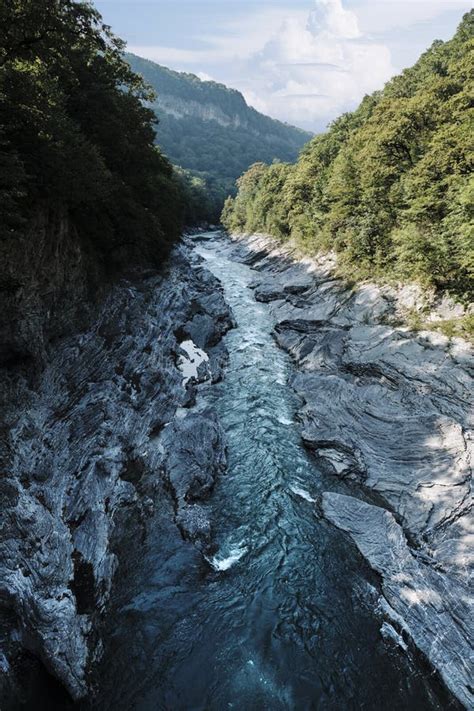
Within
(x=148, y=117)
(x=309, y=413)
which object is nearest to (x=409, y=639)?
(x=309, y=413)

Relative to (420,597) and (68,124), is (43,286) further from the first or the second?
(420,597)

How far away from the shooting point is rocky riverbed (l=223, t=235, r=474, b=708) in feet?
41.6

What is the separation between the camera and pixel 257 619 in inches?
496

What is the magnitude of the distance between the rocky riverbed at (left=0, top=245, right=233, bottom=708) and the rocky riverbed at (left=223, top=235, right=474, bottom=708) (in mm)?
6406

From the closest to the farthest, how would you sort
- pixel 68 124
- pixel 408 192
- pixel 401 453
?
1. pixel 68 124
2. pixel 401 453
3. pixel 408 192

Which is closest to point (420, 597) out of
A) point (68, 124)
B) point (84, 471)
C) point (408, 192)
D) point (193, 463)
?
point (193, 463)

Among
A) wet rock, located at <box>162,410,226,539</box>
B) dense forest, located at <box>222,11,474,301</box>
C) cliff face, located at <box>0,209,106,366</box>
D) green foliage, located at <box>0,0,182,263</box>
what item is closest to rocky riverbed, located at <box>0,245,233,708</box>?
wet rock, located at <box>162,410,226,539</box>

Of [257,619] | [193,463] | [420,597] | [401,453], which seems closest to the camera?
[257,619]

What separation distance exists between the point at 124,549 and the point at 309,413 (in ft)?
40.7

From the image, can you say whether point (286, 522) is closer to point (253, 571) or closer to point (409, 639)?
point (253, 571)

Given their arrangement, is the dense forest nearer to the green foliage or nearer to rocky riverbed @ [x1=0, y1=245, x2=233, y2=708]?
rocky riverbed @ [x1=0, y1=245, x2=233, y2=708]

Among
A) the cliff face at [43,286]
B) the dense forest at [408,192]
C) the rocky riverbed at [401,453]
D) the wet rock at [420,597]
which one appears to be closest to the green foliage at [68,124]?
the cliff face at [43,286]

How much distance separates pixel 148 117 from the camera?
2991 centimetres

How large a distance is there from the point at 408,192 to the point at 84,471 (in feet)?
96.3
